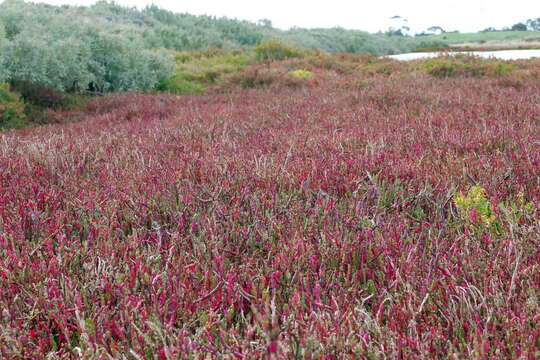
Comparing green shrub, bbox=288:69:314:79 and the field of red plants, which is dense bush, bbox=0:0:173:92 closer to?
green shrub, bbox=288:69:314:79

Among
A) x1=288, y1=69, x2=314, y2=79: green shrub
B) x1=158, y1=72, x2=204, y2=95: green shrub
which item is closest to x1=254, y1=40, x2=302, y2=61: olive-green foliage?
x1=288, y1=69, x2=314, y2=79: green shrub

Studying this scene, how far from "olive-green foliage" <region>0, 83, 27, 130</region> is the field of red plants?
12.2 ft

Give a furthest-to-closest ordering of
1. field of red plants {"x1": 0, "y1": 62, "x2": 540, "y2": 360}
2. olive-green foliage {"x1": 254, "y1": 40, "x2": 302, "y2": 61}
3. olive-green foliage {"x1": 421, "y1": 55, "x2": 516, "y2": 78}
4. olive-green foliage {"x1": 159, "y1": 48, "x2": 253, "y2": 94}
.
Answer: olive-green foliage {"x1": 254, "y1": 40, "x2": 302, "y2": 61}
olive-green foliage {"x1": 159, "y1": 48, "x2": 253, "y2": 94}
olive-green foliage {"x1": 421, "y1": 55, "x2": 516, "y2": 78}
field of red plants {"x1": 0, "y1": 62, "x2": 540, "y2": 360}

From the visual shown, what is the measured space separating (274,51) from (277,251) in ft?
61.1

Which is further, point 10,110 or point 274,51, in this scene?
point 274,51

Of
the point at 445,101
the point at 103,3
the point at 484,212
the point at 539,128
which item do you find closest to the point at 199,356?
the point at 484,212

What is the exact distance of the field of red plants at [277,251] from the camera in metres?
1.72

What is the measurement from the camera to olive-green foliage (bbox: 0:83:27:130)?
8.22 metres

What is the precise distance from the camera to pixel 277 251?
250 cm

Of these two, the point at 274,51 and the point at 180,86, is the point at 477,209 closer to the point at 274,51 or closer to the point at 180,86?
the point at 180,86

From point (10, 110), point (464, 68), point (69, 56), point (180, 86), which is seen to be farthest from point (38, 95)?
point (464, 68)

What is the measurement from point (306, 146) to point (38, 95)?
7.15 metres

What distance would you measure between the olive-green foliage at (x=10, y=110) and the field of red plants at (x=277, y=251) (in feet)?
12.2

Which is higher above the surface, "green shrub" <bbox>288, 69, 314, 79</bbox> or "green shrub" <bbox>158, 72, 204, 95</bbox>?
"green shrub" <bbox>288, 69, 314, 79</bbox>
